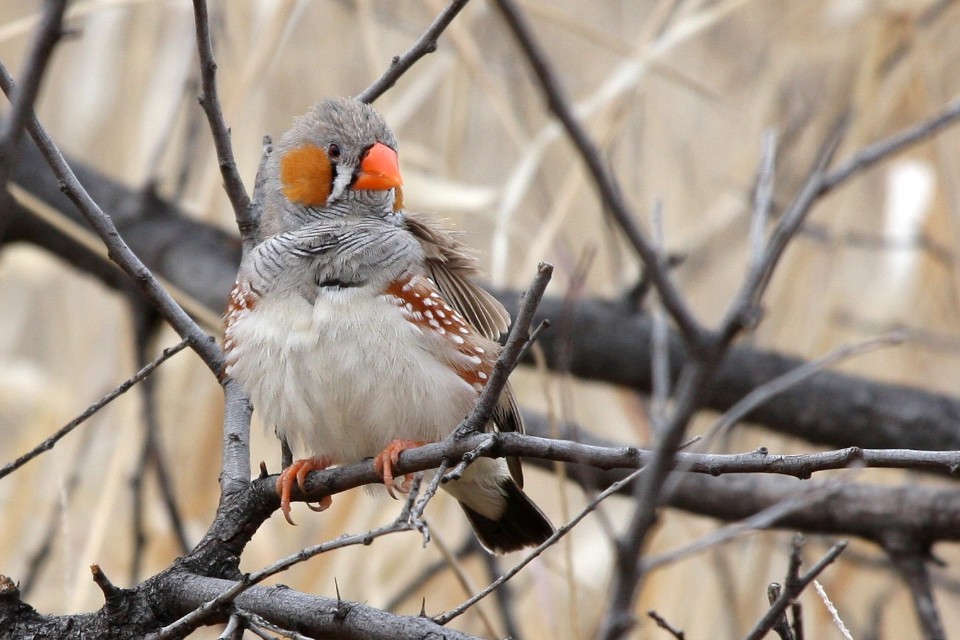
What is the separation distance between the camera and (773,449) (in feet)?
15.2

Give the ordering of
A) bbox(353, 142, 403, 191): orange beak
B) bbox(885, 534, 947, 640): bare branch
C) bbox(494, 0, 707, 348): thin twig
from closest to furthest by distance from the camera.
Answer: bbox(494, 0, 707, 348): thin twig
bbox(885, 534, 947, 640): bare branch
bbox(353, 142, 403, 191): orange beak

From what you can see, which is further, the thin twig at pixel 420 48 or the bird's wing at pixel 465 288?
the bird's wing at pixel 465 288

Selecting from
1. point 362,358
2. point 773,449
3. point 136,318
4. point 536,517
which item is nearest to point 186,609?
point 362,358

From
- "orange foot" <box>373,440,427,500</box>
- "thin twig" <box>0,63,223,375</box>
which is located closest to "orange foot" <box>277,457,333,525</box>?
"orange foot" <box>373,440,427,500</box>

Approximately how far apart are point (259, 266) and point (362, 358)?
1.32ft

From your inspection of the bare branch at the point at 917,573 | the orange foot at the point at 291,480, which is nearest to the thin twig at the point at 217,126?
the orange foot at the point at 291,480

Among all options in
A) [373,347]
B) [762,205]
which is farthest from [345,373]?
[762,205]

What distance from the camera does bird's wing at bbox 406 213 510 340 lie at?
9.52ft

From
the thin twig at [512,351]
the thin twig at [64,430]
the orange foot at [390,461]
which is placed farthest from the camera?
the orange foot at [390,461]

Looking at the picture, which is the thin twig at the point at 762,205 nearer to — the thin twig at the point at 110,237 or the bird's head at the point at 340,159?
the thin twig at the point at 110,237

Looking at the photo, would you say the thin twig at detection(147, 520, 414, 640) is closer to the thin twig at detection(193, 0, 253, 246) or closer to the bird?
the bird

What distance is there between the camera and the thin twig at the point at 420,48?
→ 7.97 ft

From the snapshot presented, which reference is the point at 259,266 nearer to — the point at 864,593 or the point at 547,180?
the point at 547,180

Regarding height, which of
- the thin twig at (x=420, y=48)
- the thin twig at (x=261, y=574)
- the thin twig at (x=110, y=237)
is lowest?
the thin twig at (x=261, y=574)
